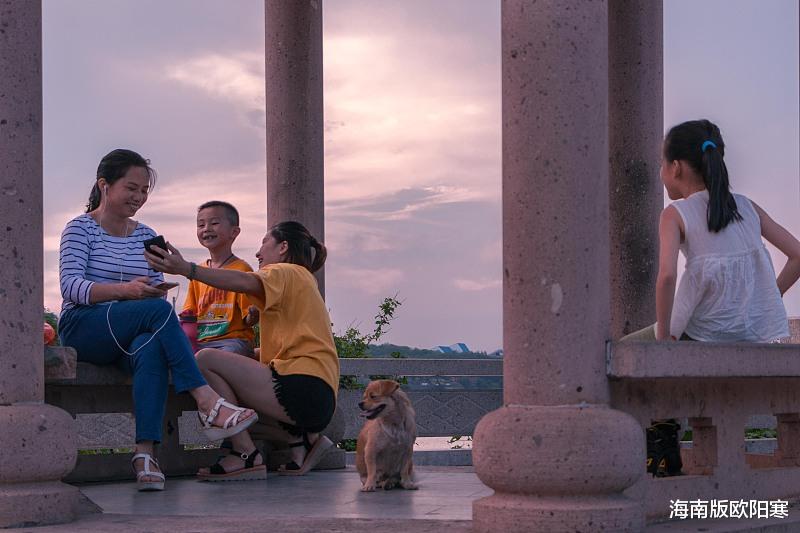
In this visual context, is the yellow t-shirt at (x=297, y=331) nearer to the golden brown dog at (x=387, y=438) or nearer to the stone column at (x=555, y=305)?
the golden brown dog at (x=387, y=438)

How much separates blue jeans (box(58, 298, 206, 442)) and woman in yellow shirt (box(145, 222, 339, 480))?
50 cm

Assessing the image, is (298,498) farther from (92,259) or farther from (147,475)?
(92,259)

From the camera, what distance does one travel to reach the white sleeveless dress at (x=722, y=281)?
20.9 feet

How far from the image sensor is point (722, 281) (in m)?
6.38

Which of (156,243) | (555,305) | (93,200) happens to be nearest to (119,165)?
(93,200)

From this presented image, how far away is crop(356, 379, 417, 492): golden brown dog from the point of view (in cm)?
764

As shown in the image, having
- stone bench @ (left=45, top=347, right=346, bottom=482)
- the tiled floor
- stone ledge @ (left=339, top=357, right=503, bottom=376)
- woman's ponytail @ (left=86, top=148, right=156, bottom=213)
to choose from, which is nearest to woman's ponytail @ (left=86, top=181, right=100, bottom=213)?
woman's ponytail @ (left=86, top=148, right=156, bottom=213)

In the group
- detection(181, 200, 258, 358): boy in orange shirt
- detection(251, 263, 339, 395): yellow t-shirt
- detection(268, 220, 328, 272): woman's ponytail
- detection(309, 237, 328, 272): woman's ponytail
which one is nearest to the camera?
detection(251, 263, 339, 395): yellow t-shirt

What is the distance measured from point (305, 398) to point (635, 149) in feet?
11.9

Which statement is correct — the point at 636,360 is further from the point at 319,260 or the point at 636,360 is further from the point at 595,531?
the point at 319,260

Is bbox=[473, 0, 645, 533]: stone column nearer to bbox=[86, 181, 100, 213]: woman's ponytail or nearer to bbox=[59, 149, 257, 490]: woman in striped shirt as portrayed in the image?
bbox=[59, 149, 257, 490]: woman in striped shirt

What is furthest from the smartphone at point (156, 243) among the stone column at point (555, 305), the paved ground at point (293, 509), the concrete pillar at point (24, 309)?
the stone column at point (555, 305)

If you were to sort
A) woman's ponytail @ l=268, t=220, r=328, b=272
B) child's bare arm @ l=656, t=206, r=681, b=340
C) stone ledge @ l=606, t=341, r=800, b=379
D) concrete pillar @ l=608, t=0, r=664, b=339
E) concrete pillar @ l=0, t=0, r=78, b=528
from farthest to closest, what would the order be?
concrete pillar @ l=608, t=0, r=664, b=339 < woman's ponytail @ l=268, t=220, r=328, b=272 < child's bare arm @ l=656, t=206, r=681, b=340 < concrete pillar @ l=0, t=0, r=78, b=528 < stone ledge @ l=606, t=341, r=800, b=379

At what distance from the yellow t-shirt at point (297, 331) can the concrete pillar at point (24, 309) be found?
2080mm
